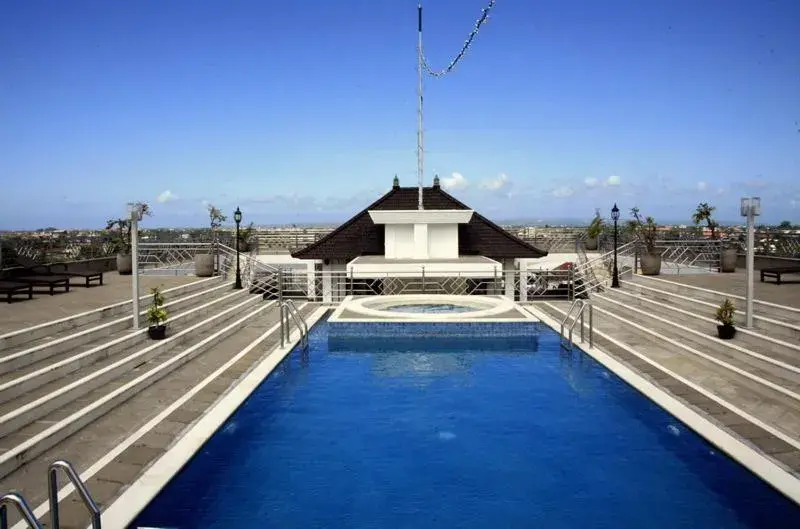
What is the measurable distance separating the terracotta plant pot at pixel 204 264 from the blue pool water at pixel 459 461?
33.2ft

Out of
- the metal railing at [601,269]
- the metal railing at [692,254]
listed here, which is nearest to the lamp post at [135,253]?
the metal railing at [601,269]

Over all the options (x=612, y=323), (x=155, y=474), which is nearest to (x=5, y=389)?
(x=155, y=474)

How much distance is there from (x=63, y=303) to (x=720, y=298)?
14.6 m

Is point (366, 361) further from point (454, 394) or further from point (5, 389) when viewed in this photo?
point (5, 389)

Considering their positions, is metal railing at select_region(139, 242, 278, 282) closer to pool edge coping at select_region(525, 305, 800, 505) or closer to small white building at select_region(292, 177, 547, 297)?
small white building at select_region(292, 177, 547, 297)

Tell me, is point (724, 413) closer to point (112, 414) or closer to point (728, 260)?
point (112, 414)

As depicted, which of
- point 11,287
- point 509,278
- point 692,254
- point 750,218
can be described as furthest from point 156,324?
point 692,254

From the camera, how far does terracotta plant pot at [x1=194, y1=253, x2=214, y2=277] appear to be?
18719mm

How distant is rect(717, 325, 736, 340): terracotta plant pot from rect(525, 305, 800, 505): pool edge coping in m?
2.16

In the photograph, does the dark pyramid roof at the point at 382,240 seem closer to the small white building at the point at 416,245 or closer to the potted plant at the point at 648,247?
the small white building at the point at 416,245

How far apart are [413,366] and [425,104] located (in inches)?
654

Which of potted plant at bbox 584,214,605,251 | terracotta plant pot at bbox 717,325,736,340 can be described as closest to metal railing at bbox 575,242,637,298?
terracotta plant pot at bbox 717,325,736,340

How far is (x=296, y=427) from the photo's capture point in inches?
290

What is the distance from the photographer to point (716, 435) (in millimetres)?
6438
